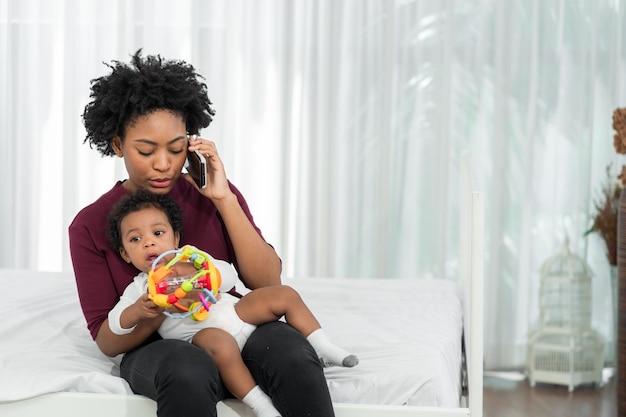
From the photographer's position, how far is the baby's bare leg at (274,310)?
1.66 metres

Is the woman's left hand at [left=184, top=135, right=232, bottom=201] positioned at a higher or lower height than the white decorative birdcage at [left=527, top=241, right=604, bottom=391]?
higher

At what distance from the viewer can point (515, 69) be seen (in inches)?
133

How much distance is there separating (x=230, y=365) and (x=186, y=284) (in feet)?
0.55

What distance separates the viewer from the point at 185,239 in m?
1.81

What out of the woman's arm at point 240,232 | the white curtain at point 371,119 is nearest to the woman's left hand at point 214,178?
the woman's arm at point 240,232

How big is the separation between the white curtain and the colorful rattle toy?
1894mm

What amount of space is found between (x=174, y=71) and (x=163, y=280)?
47 centimetres

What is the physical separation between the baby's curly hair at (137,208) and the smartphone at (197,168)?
0.23 ft

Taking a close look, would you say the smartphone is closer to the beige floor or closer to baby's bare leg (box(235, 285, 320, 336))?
baby's bare leg (box(235, 285, 320, 336))

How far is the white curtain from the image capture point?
3.37 m

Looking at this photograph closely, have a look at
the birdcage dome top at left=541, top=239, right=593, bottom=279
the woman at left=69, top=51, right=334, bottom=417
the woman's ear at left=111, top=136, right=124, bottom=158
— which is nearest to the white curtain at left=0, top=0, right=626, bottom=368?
the birdcage dome top at left=541, top=239, right=593, bottom=279

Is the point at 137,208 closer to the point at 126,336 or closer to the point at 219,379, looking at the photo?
the point at 126,336

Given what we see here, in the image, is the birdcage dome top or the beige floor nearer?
the beige floor

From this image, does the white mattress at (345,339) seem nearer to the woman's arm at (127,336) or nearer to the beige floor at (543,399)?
the woman's arm at (127,336)
